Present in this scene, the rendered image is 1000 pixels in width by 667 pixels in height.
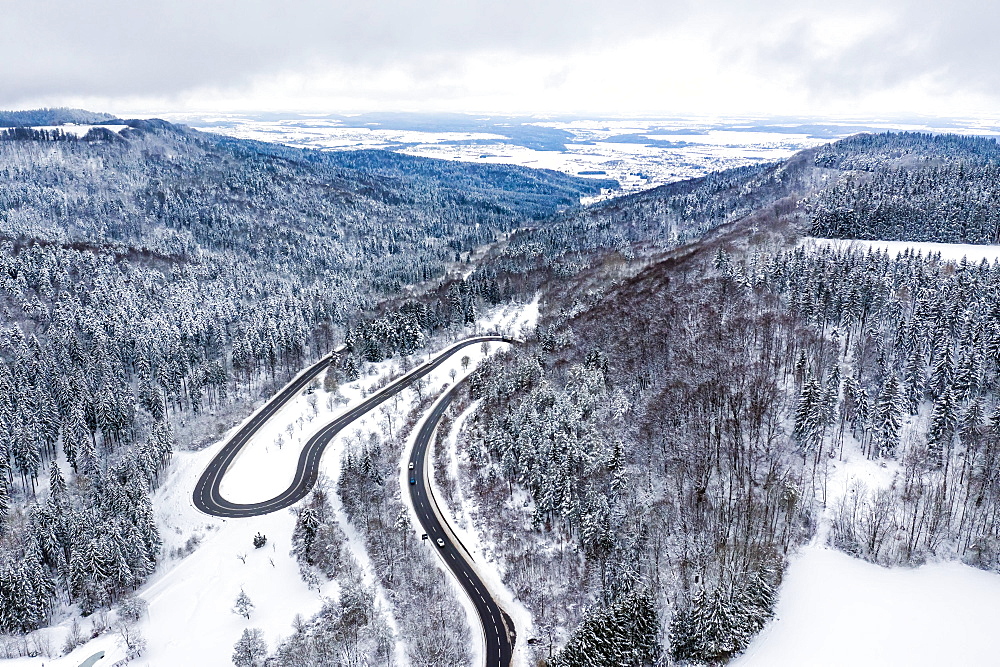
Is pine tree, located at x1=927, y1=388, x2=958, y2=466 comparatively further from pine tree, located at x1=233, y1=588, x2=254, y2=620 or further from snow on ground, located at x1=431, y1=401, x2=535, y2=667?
pine tree, located at x1=233, y1=588, x2=254, y2=620

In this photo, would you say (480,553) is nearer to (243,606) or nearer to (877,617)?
(243,606)

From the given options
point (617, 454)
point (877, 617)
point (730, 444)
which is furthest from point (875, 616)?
point (617, 454)

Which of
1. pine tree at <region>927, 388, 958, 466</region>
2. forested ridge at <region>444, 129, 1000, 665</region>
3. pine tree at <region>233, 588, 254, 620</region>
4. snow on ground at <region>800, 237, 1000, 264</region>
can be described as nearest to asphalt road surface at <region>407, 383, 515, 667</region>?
forested ridge at <region>444, 129, 1000, 665</region>

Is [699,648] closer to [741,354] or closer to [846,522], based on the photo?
[846,522]

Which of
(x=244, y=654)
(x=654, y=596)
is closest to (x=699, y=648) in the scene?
(x=654, y=596)

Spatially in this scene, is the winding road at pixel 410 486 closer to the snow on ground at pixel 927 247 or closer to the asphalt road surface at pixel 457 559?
the asphalt road surface at pixel 457 559

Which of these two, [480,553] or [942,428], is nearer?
[942,428]
